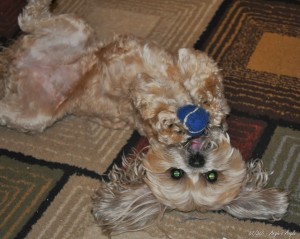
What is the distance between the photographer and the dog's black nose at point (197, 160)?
2.10 metres

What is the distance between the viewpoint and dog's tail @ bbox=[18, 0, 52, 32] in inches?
114

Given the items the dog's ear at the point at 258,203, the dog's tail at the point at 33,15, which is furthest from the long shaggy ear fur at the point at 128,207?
the dog's tail at the point at 33,15

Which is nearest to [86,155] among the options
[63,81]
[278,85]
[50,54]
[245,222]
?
[63,81]

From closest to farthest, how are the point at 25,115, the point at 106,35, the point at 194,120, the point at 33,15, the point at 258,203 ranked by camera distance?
1. the point at 194,120
2. the point at 258,203
3. the point at 25,115
4. the point at 33,15
5. the point at 106,35

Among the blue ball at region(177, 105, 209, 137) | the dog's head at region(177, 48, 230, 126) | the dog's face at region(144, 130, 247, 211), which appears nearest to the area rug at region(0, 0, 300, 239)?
the dog's face at region(144, 130, 247, 211)

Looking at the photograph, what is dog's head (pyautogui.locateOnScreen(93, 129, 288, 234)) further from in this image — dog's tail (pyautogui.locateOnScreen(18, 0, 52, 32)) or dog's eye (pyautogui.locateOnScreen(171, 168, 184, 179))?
dog's tail (pyautogui.locateOnScreen(18, 0, 52, 32))

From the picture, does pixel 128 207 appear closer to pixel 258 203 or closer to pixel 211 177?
pixel 211 177

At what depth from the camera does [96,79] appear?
105 inches

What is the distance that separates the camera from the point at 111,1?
3488 mm

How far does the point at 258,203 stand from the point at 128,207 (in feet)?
1.81

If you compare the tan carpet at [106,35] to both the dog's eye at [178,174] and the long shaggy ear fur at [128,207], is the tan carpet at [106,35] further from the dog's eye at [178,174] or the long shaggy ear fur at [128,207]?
the dog's eye at [178,174]

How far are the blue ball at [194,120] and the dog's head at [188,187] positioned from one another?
11 cm

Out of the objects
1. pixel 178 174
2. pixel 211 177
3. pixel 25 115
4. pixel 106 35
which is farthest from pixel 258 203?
pixel 106 35

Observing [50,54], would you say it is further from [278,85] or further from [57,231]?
[278,85]
